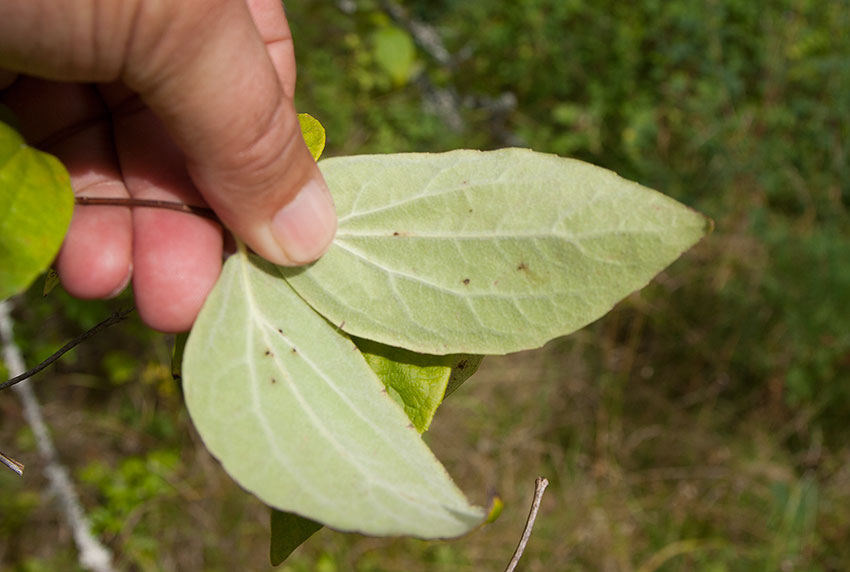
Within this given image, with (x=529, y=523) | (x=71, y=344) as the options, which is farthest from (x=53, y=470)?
(x=529, y=523)

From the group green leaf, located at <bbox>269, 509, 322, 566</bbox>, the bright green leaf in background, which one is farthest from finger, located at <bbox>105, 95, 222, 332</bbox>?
the bright green leaf in background

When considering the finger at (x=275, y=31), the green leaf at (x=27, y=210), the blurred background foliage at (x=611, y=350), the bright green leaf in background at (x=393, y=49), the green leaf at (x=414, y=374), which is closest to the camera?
the green leaf at (x=27, y=210)

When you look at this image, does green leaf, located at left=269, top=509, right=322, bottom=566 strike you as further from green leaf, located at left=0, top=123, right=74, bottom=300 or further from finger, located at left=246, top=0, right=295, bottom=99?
finger, located at left=246, top=0, right=295, bottom=99

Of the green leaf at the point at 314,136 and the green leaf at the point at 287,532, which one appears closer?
the green leaf at the point at 287,532

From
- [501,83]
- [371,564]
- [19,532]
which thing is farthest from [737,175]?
[19,532]

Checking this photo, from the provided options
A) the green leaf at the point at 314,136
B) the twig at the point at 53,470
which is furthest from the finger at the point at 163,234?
the twig at the point at 53,470

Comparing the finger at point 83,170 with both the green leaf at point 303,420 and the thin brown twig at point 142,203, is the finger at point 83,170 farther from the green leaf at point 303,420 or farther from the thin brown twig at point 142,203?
the green leaf at point 303,420

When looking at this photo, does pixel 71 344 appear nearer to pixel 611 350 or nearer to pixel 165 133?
pixel 165 133
